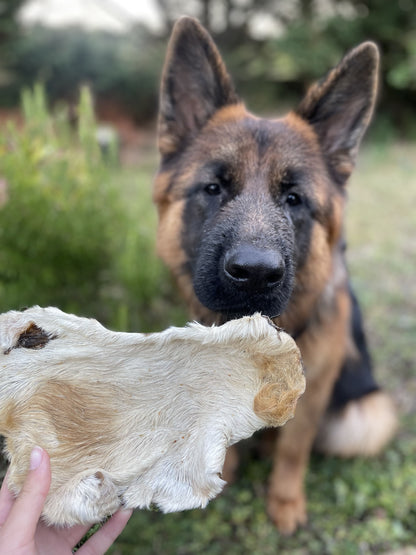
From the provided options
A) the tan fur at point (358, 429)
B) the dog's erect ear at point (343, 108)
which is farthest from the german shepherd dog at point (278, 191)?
the tan fur at point (358, 429)

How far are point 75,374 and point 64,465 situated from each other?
0.27 m

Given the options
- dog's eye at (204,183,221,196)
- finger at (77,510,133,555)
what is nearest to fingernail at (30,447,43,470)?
finger at (77,510,133,555)

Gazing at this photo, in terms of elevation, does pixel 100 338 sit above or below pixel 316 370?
above

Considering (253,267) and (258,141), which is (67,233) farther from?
(253,267)

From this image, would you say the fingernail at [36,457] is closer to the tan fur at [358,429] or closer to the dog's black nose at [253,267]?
the dog's black nose at [253,267]

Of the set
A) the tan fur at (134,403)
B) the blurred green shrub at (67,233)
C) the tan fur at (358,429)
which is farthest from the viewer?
the tan fur at (358,429)

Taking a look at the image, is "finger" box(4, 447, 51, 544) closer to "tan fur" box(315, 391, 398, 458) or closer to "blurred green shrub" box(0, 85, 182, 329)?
"blurred green shrub" box(0, 85, 182, 329)

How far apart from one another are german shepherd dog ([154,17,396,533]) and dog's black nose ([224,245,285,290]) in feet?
0.46

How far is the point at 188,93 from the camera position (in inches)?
100.0

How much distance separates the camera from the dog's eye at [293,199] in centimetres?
227

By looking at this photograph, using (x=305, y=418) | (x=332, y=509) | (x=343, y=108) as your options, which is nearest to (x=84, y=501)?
(x=305, y=418)

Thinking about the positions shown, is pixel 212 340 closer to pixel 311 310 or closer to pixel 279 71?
pixel 311 310

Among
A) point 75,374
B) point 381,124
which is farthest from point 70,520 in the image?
point 381,124

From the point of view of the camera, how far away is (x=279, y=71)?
13453mm
